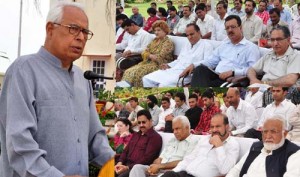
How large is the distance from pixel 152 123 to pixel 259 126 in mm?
1621

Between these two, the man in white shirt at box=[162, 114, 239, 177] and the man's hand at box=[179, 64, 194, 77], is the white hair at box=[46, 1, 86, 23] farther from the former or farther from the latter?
the man's hand at box=[179, 64, 194, 77]

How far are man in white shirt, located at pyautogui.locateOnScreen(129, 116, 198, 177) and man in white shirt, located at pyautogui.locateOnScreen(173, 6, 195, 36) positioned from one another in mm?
1027

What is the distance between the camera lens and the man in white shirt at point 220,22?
6.77m

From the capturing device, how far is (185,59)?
7.17 metres

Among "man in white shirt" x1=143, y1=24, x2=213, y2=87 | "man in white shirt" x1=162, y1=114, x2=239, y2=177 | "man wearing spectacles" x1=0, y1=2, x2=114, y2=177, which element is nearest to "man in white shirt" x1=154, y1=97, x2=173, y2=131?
"man in white shirt" x1=143, y1=24, x2=213, y2=87

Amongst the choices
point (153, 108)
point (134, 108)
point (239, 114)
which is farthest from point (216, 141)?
point (134, 108)

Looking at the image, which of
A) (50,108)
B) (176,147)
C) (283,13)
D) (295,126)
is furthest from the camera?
(176,147)

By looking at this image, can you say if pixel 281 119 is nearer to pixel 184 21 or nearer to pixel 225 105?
pixel 225 105

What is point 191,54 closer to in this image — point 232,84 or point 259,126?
point 232,84

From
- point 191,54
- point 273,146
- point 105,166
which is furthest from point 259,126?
point 105,166

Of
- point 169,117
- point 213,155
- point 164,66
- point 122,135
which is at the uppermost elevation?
point 164,66

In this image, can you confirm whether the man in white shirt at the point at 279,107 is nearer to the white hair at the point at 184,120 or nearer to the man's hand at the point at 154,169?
the white hair at the point at 184,120

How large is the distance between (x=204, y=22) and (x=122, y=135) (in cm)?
175

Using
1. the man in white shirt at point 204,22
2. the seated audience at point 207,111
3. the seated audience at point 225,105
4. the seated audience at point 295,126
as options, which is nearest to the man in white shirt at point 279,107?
the seated audience at point 295,126
